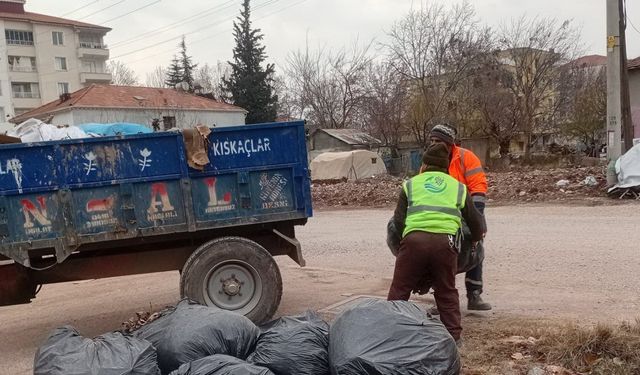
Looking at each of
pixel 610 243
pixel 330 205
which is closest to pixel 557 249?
pixel 610 243

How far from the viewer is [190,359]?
3383 mm

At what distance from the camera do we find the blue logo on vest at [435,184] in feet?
13.6

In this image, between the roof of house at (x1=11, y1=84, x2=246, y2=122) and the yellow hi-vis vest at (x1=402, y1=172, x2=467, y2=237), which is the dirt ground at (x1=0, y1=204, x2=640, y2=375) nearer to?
the yellow hi-vis vest at (x1=402, y1=172, x2=467, y2=237)

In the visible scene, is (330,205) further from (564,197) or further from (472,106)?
(472,106)

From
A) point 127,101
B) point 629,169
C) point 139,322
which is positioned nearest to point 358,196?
point 629,169

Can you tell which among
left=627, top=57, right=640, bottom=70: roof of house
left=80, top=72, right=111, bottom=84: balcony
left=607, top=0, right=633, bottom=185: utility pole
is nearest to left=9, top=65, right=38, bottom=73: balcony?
left=80, top=72, right=111, bottom=84: balcony

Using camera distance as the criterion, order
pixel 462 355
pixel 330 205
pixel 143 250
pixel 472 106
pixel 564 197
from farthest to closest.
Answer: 1. pixel 472 106
2. pixel 330 205
3. pixel 564 197
4. pixel 143 250
5. pixel 462 355

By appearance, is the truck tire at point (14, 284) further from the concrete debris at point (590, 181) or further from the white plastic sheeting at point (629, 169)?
the concrete debris at point (590, 181)

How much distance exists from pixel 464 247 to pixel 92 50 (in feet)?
235

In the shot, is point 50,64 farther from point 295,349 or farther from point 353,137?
point 295,349

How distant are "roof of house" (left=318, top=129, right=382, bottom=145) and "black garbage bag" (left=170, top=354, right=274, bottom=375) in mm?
32612

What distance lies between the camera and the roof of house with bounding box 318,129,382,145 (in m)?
36.0

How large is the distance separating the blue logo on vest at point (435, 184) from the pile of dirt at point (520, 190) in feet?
35.7

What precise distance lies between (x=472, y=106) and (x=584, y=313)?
91.1ft
